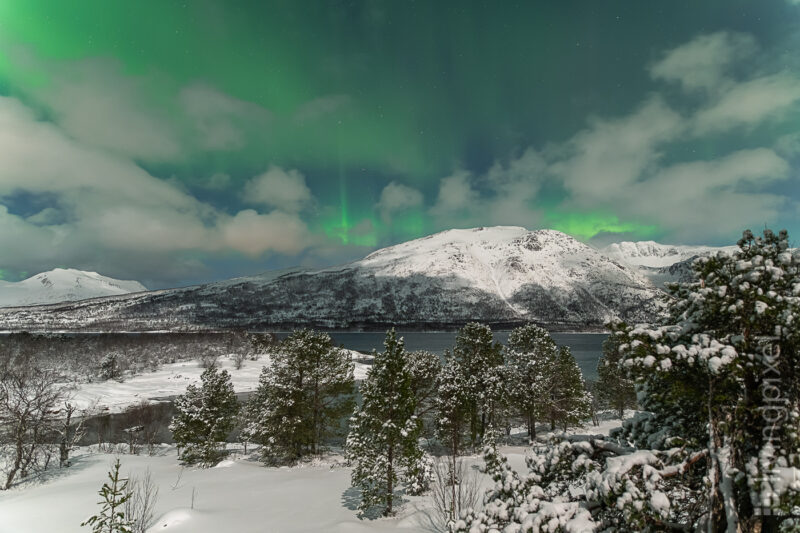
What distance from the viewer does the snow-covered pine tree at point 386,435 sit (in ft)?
69.5

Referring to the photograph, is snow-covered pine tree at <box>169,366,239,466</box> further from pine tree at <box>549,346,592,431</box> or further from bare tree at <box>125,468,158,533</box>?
pine tree at <box>549,346,592,431</box>

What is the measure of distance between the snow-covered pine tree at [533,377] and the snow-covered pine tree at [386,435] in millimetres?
15338

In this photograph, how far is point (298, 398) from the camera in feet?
108

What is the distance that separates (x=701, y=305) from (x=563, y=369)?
35.6 meters

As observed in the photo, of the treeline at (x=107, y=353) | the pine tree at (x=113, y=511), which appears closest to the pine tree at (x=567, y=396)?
the pine tree at (x=113, y=511)

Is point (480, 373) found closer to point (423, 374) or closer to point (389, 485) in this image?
point (423, 374)

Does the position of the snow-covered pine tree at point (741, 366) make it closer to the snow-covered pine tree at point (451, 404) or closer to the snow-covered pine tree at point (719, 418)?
the snow-covered pine tree at point (719, 418)

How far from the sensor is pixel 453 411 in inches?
1230

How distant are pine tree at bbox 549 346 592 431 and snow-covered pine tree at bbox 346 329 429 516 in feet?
63.3

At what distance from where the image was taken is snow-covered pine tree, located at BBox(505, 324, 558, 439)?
115ft

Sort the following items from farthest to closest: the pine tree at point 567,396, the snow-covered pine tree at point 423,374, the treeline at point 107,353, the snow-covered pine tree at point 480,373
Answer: the treeline at point 107,353, the snow-covered pine tree at point 423,374, the pine tree at point 567,396, the snow-covered pine tree at point 480,373

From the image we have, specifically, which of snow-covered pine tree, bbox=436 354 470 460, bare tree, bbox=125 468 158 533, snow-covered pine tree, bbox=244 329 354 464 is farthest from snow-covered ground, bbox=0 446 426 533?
snow-covered pine tree, bbox=436 354 470 460

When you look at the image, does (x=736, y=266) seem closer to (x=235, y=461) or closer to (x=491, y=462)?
(x=491, y=462)

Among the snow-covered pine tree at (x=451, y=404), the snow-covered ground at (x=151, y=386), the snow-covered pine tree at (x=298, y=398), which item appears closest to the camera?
the snow-covered pine tree at (x=451, y=404)
